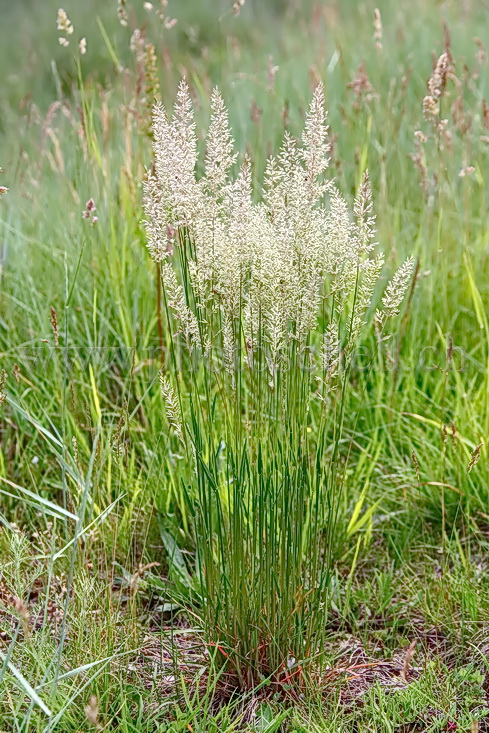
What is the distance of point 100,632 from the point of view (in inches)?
76.1

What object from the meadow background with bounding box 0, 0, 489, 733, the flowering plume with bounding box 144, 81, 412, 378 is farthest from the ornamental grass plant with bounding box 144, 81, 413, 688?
the meadow background with bounding box 0, 0, 489, 733

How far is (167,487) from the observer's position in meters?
2.54

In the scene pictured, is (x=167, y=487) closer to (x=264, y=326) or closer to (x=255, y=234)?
(x=264, y=326)

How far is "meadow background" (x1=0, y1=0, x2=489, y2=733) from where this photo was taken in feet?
6.15

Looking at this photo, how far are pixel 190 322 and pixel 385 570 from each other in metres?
1.14

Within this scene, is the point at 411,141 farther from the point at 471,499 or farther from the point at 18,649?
the point at 18,649

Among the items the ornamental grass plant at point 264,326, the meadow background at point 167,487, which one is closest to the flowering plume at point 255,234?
the ornamental grass plant at point 264,326

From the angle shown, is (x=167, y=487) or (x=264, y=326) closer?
(x=264, y=326)

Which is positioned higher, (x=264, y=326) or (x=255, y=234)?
(x=255, y=234)

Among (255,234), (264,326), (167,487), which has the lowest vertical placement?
(167,487)

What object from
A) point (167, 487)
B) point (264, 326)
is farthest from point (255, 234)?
point (167, 487)

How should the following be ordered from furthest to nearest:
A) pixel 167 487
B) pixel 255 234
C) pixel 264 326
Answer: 1. pixel 167 487
2. pixel 264 326
3. pixel 255 234

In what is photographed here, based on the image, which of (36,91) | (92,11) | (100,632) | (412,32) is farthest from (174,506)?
(92,11)

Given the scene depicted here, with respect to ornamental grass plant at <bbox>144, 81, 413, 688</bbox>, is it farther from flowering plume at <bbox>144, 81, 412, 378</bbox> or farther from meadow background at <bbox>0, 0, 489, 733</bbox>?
meadow background at <bbox>0, 0, 489, 733</bbox>
